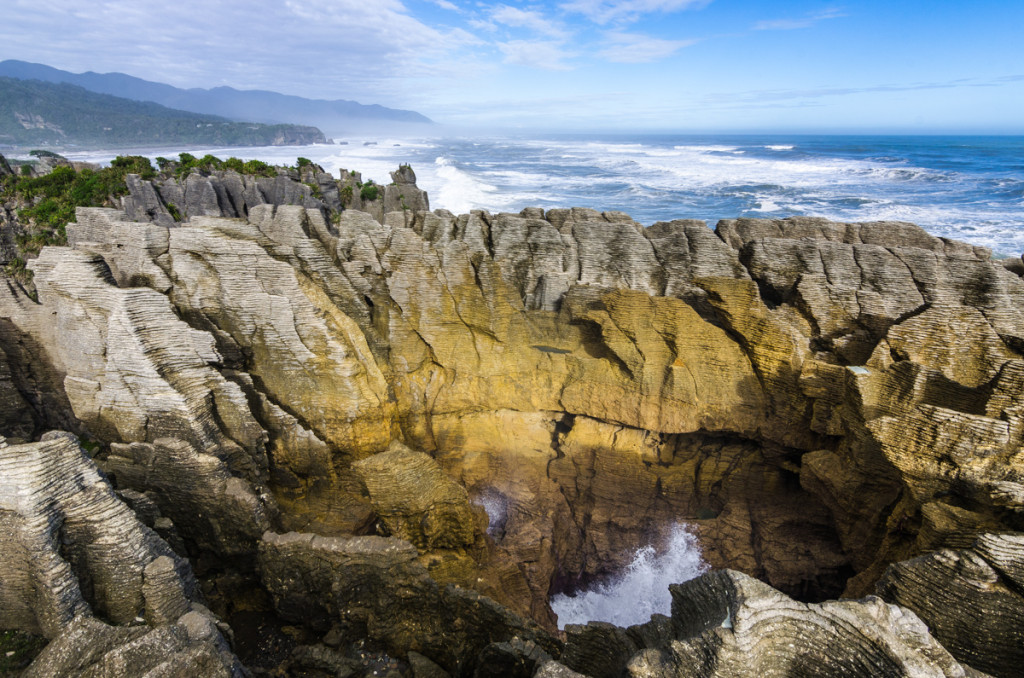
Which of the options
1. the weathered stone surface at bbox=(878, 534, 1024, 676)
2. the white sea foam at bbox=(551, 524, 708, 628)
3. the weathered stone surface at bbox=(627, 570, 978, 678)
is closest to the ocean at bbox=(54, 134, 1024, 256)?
the white sea foam at bbox=(551, 524, 708, 628)

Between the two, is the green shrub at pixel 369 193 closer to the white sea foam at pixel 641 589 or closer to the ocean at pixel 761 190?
the white sea foam at pixel 641 589

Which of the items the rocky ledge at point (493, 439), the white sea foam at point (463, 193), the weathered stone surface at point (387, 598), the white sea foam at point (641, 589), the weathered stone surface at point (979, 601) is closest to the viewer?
the weathered stone surface at point (979, 601)

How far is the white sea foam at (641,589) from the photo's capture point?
34.9ft

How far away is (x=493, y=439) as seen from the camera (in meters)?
11.9

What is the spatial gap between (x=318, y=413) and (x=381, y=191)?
12.0 meters

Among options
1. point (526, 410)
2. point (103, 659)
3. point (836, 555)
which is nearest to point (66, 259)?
point (103, 659)

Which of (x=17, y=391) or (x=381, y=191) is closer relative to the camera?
(x=17, y=391)

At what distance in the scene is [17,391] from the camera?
360 inches

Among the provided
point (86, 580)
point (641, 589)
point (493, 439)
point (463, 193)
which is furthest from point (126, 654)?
point (463, 193)

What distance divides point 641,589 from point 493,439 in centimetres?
458

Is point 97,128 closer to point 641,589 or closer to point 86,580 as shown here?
point 86,580

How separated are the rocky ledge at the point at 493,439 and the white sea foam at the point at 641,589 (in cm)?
30

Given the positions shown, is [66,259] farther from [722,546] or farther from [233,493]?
[722,546]

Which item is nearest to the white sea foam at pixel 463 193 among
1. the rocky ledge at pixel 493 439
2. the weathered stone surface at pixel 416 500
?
the rocky ledge at pixel 493 439
